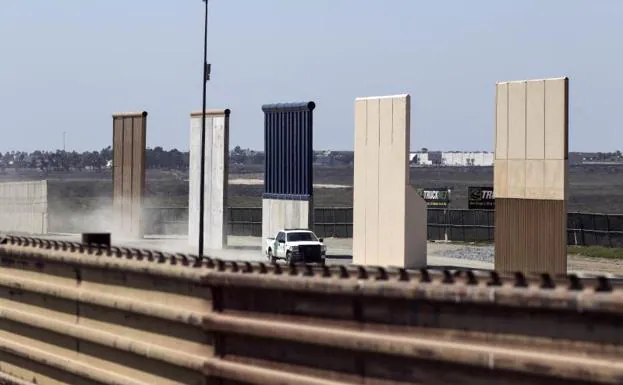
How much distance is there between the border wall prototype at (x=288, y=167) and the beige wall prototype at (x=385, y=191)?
704cm

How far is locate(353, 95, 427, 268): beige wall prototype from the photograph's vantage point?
40.8 meters

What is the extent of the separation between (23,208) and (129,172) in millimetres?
15175

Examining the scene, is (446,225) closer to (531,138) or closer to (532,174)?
(532,174)

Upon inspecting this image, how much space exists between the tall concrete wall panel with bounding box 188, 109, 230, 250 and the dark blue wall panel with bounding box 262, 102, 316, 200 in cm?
264

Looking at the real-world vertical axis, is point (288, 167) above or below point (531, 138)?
below

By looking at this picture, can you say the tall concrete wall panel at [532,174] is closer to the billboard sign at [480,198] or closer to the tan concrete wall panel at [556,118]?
the tan concrete wall panel at [556,118]

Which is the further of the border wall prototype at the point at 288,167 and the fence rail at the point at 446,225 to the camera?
the fence rail at the point at 446,225

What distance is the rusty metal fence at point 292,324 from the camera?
7344mm

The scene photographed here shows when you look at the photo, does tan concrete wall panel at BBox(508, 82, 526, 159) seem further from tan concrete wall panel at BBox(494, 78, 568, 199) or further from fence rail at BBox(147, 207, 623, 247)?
fence rail at BBox(147, 207, 623, 247)

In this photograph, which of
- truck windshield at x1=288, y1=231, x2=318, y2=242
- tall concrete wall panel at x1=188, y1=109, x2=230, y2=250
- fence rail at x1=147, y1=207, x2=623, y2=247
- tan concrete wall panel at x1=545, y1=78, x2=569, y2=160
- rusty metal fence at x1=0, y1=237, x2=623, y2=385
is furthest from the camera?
fence rail at x1=147, y1=207, x2=623, y2=247

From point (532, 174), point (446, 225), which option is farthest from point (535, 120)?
point (446, 225)

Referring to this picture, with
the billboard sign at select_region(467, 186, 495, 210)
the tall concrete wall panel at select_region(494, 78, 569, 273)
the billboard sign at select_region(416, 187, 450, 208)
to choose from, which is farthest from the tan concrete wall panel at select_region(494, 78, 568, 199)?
the billboard sign at select_region(416, 187, 450, 208)

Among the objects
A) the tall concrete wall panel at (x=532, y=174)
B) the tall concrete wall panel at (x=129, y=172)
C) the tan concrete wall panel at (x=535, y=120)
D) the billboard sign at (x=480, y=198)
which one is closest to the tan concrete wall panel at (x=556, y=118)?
the tall concrete wall panel at (x=532, y=174)

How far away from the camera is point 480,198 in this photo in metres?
58.3
